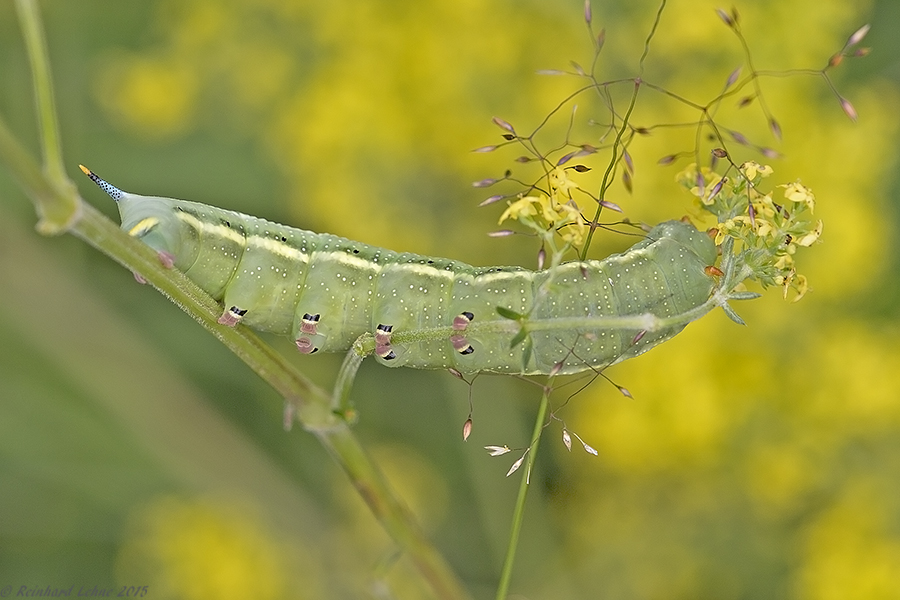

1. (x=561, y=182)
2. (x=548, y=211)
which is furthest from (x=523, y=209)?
(x=561, y=182)

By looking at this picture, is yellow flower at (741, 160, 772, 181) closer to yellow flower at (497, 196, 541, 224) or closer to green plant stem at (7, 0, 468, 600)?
yellow flower at (497, 196, 541, 224)

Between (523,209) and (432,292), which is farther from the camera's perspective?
(432,292)

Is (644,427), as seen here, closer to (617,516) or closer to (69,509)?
(617,516)

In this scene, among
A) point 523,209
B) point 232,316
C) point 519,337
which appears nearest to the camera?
point 519,337

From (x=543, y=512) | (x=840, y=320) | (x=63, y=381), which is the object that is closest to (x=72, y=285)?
(x=63, y=381)

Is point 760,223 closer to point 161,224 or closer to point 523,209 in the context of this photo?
point 523,209

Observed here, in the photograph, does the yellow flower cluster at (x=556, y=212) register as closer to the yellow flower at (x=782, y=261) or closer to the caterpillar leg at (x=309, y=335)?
the yellow flower at (x=782, y=261)

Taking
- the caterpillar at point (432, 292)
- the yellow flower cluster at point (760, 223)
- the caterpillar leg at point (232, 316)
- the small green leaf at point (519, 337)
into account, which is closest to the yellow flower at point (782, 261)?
the yellow flower cluster at point (760, 223)
